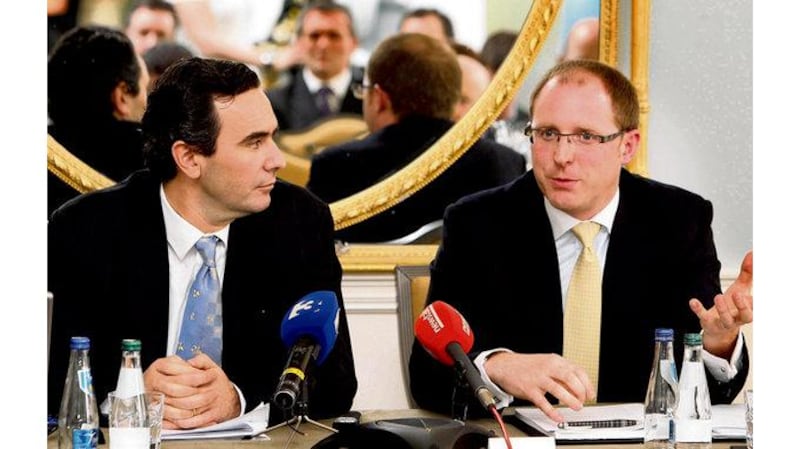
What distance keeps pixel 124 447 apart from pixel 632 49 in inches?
96.4

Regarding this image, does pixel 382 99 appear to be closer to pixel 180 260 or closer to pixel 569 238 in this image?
pixel 569 238

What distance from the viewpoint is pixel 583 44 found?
157 inches

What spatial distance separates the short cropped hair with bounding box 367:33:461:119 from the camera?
3932 mm

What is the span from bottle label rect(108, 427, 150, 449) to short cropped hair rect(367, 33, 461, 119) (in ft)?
7.01

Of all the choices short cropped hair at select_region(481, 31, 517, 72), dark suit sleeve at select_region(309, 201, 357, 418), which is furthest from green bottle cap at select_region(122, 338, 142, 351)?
short cropped hair at select_region(481, 31, 517, 72)

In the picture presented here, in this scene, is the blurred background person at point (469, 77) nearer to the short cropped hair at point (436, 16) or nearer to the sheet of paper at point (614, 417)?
the short cropped hair at point (436, 16)

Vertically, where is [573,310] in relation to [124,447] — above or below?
above

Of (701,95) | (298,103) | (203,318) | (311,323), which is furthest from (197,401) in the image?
(701,95)

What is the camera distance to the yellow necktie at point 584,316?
9.18 feet

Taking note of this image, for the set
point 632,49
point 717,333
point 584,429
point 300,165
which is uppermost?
point 632,49

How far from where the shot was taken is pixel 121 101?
12.8 ft
